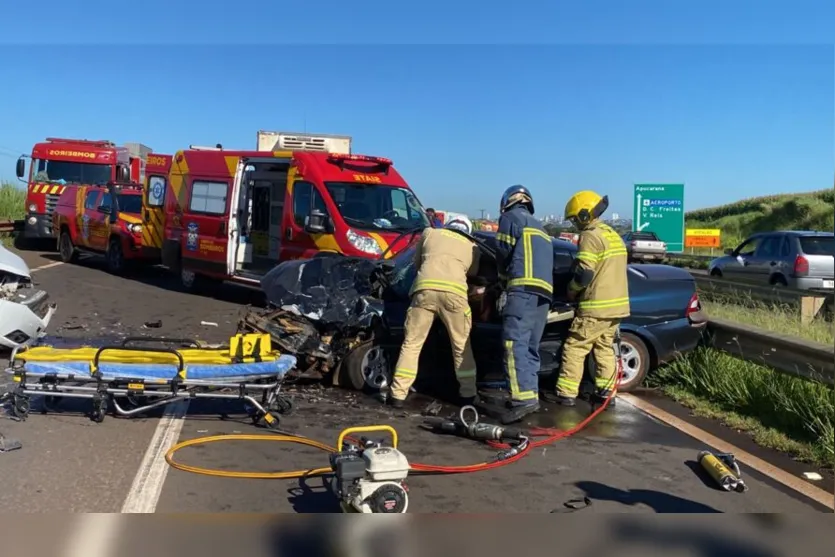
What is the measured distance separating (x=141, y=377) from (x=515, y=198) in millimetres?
3379

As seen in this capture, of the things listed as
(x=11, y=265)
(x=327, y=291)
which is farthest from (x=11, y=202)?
(x=327, y=291)

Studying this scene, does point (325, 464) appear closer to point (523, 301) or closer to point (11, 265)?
point (523, 301)

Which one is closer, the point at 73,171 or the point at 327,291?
the point at 327,291

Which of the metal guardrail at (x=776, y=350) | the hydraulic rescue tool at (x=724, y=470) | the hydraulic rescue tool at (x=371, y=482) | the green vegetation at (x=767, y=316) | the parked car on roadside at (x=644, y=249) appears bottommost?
the hydraulic rescue tool at (x=724, y=470)

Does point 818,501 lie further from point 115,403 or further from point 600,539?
point 115,403

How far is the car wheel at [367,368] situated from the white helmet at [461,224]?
1.29 m

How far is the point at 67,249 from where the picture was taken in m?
18.4

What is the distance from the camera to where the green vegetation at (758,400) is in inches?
211

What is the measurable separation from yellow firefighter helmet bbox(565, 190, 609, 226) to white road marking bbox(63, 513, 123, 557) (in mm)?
4843

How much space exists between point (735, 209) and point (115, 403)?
20.0m

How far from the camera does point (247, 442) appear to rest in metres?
5.25

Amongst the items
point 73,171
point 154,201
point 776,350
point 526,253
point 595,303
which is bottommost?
point 776,350

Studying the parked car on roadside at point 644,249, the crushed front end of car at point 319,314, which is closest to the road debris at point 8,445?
the crushed front end of car at point 319,314

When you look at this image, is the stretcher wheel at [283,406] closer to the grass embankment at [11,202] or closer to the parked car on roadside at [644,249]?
the parked car on roadside at [644,249]
